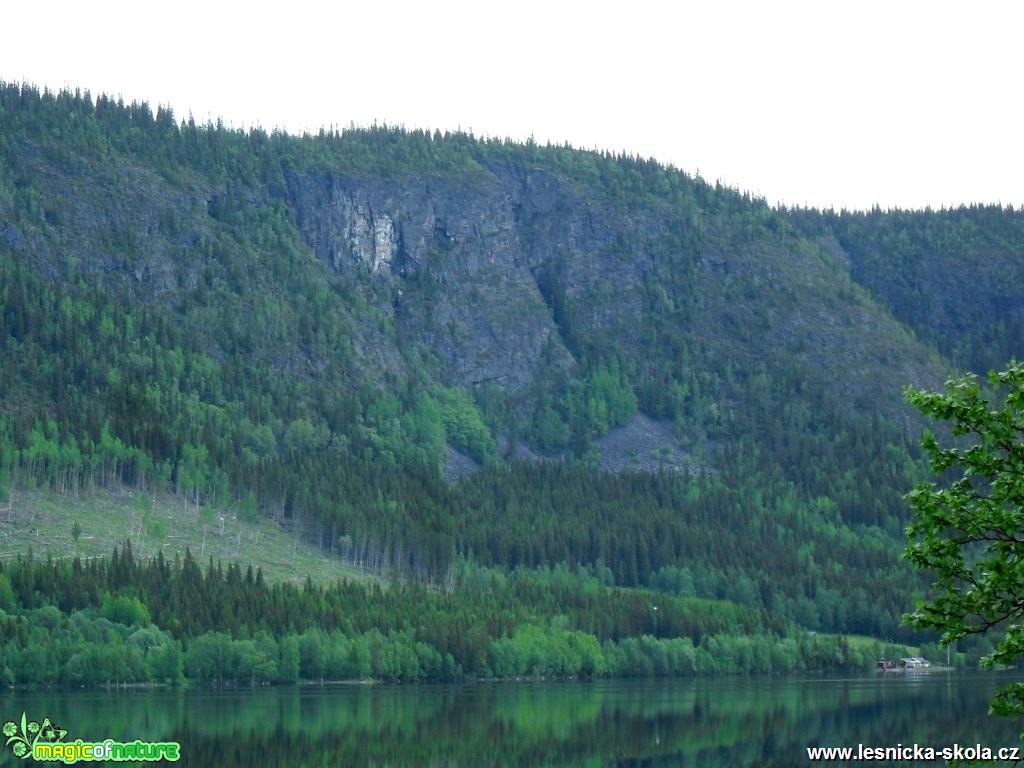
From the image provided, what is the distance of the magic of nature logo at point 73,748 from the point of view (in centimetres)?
9712

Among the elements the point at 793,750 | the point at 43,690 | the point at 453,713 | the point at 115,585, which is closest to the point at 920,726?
the point at 793,750

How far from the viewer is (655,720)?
135m

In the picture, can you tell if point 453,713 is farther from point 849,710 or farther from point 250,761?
point 250,761

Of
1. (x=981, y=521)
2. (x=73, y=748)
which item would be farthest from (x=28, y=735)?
(x=981, y=521)

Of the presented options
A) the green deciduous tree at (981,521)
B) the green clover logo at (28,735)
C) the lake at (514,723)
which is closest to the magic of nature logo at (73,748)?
the green clover logo at (28,735)

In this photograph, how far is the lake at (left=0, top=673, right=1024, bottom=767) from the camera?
107 meters

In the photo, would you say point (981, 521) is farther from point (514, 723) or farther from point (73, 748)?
point (514, 723)

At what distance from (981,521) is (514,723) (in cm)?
9379

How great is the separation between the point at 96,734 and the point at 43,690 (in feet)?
204

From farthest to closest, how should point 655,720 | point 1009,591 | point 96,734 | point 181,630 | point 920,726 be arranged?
point 181,630 → point 655,720 → point 920,726 → point 96,734 → point 1009,591

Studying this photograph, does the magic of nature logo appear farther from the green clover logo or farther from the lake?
the lake

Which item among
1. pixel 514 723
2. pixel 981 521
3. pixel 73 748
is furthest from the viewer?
pixel 514 723

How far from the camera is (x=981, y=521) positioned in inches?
1556

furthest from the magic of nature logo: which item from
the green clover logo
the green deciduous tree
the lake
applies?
the green deciduous tree
